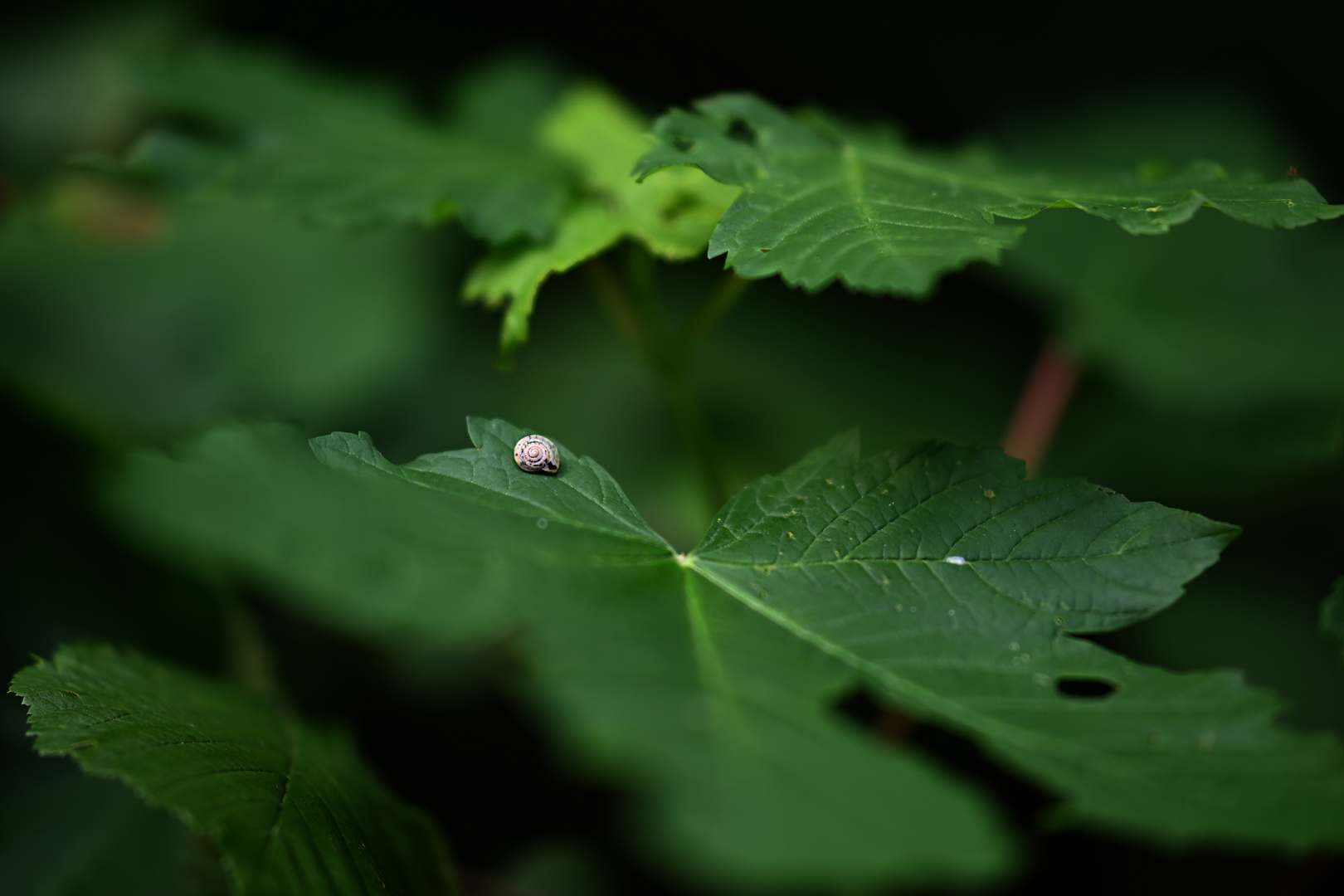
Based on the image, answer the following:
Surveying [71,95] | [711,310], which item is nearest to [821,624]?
[711,310]

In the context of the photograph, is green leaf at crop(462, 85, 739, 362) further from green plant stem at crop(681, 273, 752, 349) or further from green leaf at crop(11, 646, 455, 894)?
green leaf at crop(11, 646, 455, 894)

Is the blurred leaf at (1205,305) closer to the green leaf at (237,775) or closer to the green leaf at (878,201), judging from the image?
the green leaf at (878,201)

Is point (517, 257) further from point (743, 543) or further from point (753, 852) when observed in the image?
point (753, 852)

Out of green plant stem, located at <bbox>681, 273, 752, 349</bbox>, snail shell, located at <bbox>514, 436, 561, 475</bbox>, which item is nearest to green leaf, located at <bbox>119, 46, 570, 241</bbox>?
green plant stem, located at <bbox>681, 273, 752, 349</bbox>

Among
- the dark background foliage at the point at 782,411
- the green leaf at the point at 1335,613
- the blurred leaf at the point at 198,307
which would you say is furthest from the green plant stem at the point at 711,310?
the blurred leaf at the point at 198,307

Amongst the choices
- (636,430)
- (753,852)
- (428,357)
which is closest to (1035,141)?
(636,430)

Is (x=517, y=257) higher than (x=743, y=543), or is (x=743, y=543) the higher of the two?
(x=517, y=257)
